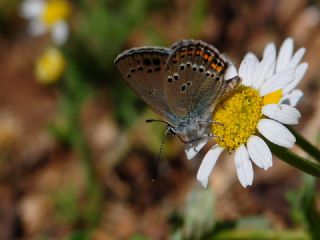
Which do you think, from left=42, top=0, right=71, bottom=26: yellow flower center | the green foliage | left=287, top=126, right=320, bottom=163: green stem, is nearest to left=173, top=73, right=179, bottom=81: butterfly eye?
left=287, top=126, right=320, bottom=163: green stem

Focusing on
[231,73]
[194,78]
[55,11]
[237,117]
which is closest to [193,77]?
[194,78]

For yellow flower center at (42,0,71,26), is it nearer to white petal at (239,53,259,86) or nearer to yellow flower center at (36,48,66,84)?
yellow flower center at (36,48,66,84)

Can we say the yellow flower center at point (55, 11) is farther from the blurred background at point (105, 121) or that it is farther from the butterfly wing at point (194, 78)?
the butterfly wing at point (194, 78)

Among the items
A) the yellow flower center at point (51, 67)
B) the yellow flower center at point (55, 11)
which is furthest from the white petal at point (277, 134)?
the yellow flower center at point (55, 11)

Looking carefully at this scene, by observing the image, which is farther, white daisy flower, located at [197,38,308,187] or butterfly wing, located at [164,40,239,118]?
butterfly wing, located at [164,40,239,118]

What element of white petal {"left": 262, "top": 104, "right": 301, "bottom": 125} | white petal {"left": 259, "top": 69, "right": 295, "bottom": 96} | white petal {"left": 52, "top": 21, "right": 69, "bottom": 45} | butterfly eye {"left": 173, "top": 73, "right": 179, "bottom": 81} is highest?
white petal {"left": 52, "top": 21, "right": 69, "bottom": 45}

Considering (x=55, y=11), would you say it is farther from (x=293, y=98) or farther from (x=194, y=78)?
(x=293, y=98)

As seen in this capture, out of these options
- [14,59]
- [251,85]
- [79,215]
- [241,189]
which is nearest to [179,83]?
[251,85]
